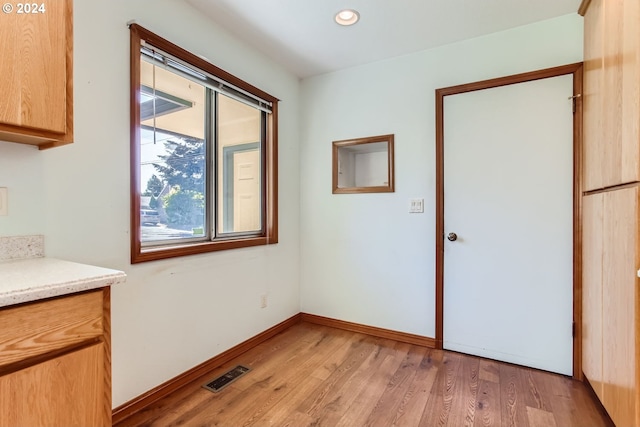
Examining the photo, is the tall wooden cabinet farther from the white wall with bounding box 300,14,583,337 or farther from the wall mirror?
the wall mirror

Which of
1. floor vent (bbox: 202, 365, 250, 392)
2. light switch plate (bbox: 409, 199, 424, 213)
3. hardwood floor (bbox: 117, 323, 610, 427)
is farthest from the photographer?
light switch plate (bbox: 409, 199, 424, 213)

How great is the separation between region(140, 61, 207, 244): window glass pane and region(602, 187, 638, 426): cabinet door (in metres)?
2.36

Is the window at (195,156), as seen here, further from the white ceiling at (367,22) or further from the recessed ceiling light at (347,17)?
the recessed ceiling light at (347,17)

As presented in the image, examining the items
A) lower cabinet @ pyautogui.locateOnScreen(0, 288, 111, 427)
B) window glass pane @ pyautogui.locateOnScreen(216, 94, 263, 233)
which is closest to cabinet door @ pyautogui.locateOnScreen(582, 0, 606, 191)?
window glass pane @ pyautogui.locateOnScreen(216, 94, 263, 233)

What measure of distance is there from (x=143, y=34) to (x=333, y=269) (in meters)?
2.26

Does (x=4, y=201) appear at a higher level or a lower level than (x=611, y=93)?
lower

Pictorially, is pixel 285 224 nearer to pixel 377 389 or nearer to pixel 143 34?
pixel 377 389

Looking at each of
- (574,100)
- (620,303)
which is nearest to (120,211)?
(620,303)

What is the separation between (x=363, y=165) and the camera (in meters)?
2.88

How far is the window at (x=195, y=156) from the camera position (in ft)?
5.86

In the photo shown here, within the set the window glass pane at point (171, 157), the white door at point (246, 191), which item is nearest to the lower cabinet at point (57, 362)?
the window glass pane at point (171, 157)

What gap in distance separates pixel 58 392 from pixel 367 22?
2.50 m

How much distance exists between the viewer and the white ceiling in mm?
1949

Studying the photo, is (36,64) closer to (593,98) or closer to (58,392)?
(58,392)
